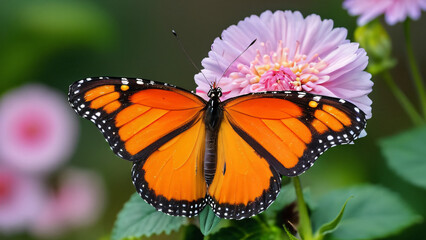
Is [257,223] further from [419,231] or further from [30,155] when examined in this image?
[30,155]

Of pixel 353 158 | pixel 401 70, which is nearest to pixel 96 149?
pixel 353 158

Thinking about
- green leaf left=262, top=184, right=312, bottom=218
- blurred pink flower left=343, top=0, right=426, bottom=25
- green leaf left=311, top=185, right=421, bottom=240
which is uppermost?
blurred pink flower left=343, top=0, right=426, bottom=25

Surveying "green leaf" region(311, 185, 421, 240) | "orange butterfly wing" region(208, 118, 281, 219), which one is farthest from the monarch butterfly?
"green leaf" region(311, 185, 421, 240)

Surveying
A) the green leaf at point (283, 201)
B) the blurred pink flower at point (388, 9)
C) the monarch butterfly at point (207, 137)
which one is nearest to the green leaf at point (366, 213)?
the green leaf at point (283, 201)

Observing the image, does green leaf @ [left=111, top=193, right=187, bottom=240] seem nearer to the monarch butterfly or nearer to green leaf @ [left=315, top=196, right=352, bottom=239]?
the monarch butterfly

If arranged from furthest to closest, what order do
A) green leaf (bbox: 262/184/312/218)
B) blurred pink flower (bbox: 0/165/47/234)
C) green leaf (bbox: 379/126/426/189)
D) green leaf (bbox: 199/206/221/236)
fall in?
blurred pink flower (bbox: 0/165/47/234) → green leaf (bbox: 379/126/426/189) → green leaf (bbox: 262/184/312/218) → green leaf (bbox: 199/206/221/236)

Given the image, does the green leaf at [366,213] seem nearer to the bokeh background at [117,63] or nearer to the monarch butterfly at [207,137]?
the monarch butterfly at [207,137]
